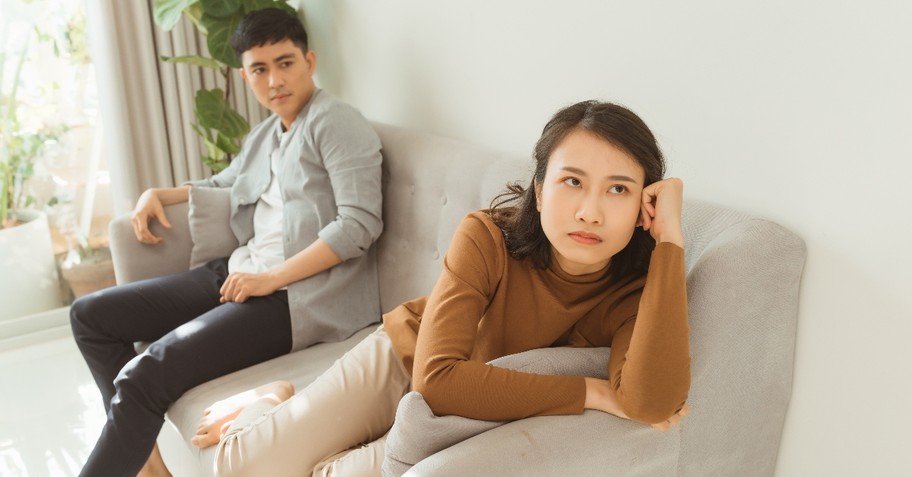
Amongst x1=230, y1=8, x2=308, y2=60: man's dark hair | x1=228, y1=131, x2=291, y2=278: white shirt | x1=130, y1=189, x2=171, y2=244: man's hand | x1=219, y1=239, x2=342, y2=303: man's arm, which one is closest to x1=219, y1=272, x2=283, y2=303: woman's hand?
x1=219, y1=239, x2=342, y2=303: man's arm

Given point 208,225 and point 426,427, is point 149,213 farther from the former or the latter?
point 426,427

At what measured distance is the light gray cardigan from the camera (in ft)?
6.48

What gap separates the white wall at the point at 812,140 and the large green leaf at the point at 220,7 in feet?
3.96

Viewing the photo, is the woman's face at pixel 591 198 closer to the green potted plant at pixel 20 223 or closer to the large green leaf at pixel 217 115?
the large green leaf at pixel 217 115

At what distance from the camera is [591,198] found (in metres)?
1.19

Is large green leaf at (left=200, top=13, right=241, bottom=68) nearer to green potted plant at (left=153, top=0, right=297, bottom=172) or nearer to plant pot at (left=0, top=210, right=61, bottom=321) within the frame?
green potted plant at (left=153, top=0, right=297, bottom=172)

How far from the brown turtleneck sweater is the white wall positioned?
282mm

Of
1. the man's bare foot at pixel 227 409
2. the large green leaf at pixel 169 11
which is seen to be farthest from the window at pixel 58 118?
the man's bare foot at pixel 227 409

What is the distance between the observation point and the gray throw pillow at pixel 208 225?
225 cm

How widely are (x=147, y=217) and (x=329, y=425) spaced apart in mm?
1090

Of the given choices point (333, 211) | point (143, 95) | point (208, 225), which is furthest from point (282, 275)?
point (143, 95)

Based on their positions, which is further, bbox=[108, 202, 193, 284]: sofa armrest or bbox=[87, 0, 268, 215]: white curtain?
bbox=[87, 0, 268, 215]: white curtain

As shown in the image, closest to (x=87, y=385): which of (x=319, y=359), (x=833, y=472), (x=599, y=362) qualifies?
(x=319, y=359)

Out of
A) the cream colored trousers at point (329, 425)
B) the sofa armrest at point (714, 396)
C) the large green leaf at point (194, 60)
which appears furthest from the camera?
the large green leaf at point (194, 60)
